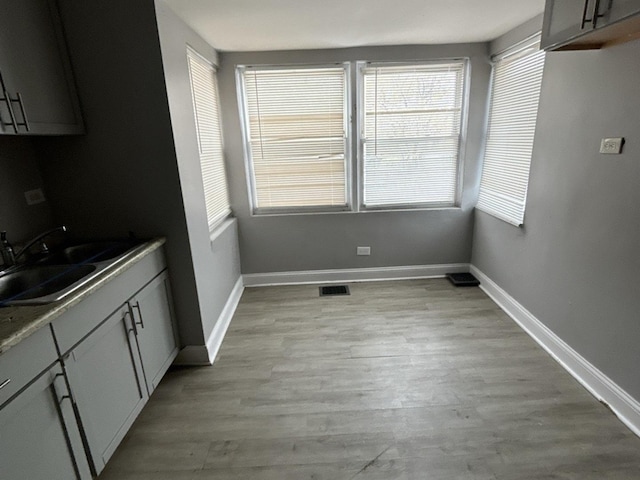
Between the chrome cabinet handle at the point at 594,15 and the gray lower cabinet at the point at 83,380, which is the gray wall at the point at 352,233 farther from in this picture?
the chrome cabinet handle at the point at 594,15

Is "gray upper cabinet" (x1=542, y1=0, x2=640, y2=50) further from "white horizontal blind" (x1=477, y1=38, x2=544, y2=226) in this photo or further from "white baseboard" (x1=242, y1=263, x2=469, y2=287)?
"white baseboard" (x1=242, y1=263, x2=469, y2=287)

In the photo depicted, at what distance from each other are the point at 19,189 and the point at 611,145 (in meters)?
3.30

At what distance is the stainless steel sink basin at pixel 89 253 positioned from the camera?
1.82 m

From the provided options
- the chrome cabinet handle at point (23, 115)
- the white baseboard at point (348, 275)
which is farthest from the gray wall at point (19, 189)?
the white baseboard at point (348, 275)

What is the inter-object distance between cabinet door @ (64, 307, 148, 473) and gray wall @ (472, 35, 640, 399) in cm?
266

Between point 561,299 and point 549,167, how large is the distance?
3.06 feet

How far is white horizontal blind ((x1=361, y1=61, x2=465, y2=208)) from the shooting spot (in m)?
3.13

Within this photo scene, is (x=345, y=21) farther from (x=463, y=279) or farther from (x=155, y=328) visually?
(x=463, y=279)

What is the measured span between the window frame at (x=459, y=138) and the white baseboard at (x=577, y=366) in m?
1.08

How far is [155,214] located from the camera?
6.73 ft

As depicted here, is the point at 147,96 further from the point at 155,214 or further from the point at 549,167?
the point at 549,167

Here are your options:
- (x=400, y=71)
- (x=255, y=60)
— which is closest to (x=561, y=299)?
(x=400, y=71)

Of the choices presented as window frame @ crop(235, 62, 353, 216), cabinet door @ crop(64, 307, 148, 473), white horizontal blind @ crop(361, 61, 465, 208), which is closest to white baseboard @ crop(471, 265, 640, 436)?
white horizontal blind @ crop(361, 61, 465, 208)

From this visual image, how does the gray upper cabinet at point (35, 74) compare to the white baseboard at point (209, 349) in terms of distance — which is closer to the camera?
the gray upper cabinet at point (35, 74)
